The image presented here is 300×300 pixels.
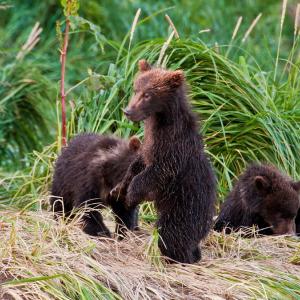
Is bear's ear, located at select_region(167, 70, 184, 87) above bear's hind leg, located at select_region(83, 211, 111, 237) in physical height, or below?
above

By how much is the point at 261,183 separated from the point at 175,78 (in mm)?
1560

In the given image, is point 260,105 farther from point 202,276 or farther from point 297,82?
point 202,276

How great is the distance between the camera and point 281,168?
910cm

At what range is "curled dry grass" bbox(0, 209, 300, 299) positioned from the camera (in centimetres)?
596

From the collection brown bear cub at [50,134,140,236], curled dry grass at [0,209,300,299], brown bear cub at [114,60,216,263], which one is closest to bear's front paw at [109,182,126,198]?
brown bear cub at [50,134,140,236]

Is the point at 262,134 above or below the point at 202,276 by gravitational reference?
above

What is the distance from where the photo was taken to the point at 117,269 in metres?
6.44

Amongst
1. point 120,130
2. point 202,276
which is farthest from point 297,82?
point 202,276

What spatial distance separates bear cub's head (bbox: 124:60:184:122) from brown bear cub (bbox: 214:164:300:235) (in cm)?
146

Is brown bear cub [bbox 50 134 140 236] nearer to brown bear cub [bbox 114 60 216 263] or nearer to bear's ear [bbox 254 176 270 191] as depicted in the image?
brown bear cub [bbox 114 60 216 263]

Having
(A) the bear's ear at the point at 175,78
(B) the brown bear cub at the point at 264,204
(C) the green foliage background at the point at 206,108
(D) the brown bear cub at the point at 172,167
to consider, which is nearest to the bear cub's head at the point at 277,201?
(B) the brown bear cub at the point at 264,204

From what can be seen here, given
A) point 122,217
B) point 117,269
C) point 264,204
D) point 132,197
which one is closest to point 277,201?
point 264,204

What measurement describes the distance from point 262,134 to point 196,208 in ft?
7.42

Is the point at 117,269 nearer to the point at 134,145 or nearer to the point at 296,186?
the point at 134,145
